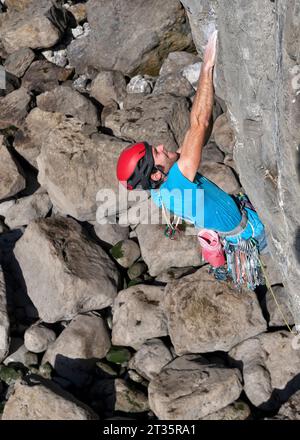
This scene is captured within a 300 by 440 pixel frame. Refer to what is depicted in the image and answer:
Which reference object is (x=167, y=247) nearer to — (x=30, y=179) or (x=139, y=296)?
(x=139, y=296)

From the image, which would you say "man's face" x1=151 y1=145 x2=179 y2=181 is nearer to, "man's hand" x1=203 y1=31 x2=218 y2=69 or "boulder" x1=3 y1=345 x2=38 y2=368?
"man's hand" x1=203 y1=31 x2=218 y2=69

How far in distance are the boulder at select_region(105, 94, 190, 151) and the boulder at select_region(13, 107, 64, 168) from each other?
1.52 metres

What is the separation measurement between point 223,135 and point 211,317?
13.8ft

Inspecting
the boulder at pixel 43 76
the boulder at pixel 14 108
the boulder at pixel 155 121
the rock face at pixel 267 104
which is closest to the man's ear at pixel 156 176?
the rock face at pixel 267 104

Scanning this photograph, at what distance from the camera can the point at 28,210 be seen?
12031mm

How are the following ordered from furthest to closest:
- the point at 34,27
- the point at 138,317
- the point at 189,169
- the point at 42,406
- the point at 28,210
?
the point at 34,27, the point at 28,210, the point at 138,317, the point at 42,406, the point at 189,169

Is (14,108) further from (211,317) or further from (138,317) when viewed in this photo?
(211,317)

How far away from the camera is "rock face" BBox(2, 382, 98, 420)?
7.95m

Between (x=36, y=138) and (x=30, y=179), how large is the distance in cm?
100

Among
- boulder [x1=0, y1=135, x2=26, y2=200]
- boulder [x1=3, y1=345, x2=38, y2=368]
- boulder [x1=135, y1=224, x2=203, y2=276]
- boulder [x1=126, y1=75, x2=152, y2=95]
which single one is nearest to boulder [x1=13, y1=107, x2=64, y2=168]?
boulder [x1=0, y1=135, x2=26, y2=200]

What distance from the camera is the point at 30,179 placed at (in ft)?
42.5

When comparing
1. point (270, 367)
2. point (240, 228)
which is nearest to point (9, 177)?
point (240, 228)

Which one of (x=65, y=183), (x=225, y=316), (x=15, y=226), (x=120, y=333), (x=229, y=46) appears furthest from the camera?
(x=15, y=226)
